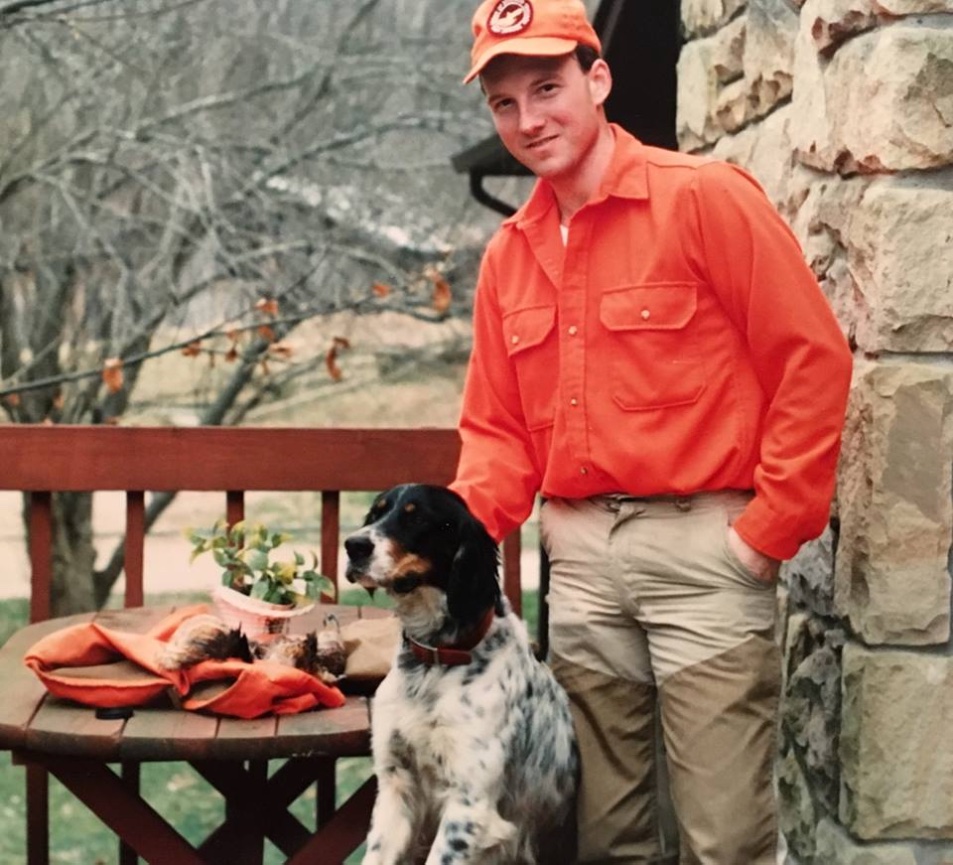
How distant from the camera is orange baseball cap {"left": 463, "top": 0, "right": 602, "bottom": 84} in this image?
2.62 m

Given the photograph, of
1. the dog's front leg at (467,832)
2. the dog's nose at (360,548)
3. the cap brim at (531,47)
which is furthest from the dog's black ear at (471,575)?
the cap brim at (531,47)

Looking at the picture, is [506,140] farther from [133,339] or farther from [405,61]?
[405,61]

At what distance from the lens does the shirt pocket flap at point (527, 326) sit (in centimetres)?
276

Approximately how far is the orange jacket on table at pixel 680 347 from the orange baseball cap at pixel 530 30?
214mm

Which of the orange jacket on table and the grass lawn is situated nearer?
the orange jacket on table

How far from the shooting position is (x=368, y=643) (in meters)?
3.12

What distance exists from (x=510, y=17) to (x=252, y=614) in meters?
1.26

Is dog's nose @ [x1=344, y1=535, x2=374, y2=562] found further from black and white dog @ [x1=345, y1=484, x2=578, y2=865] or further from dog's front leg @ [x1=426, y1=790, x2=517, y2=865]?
dog's front leg @ [x1=426, y1=790, x2=517, y2=865]

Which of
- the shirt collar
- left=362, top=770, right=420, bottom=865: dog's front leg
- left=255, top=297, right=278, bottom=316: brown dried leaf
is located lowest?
left=362, top=770, right=420, bottom=865: dog's front leg

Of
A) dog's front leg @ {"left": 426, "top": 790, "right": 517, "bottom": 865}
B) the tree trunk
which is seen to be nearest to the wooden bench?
dog's front leg @ {"left": 426, "top": 790, "right": 517, "bottom": 865}

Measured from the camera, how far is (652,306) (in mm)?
2639

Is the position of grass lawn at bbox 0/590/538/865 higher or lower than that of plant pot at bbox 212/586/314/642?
lower

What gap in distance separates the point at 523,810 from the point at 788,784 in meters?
0.69

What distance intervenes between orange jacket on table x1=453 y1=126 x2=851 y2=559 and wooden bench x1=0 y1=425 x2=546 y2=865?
47.5 inches
